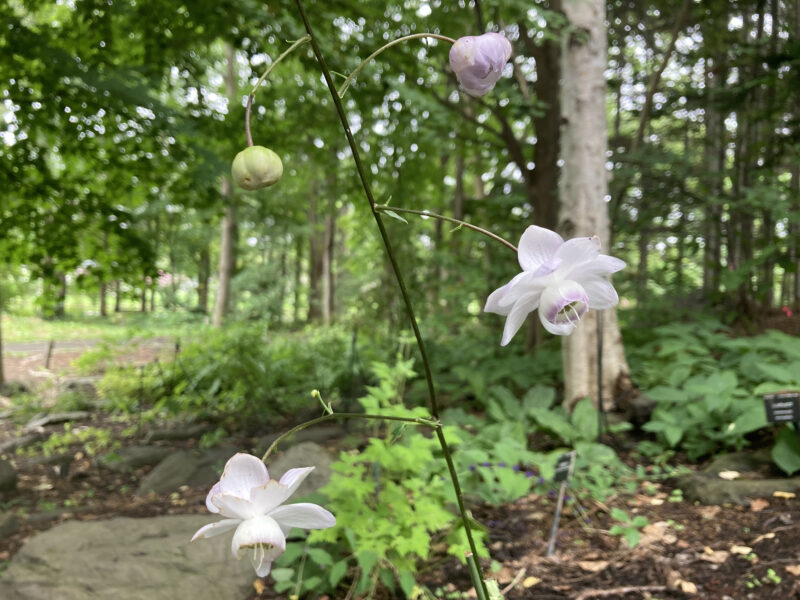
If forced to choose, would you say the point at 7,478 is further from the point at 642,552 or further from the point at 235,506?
the point at 235,506

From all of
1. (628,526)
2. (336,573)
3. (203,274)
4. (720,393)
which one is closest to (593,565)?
(628,526)

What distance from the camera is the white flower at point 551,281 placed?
2.16ft

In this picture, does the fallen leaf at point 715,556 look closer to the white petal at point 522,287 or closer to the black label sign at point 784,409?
the black label sign at point 784,409

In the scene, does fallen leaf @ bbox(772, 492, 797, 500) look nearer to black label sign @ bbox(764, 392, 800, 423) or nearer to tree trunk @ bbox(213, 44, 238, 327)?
black label sign @ bbox(764, 392, 800, 423)

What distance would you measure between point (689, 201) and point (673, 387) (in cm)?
250

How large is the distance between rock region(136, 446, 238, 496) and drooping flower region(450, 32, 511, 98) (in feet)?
11.5

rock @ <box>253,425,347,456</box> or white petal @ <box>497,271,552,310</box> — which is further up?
white petal @ <box>497,271,552,310</box>

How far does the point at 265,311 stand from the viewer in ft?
41.4

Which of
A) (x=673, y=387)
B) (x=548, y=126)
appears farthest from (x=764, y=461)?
(x=548, y=126)

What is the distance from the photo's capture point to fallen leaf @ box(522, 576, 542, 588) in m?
1.99

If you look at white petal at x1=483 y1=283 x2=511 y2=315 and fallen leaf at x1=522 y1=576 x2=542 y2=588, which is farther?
fallen leaf at x1=522 y1=576 x2=542 y2=588

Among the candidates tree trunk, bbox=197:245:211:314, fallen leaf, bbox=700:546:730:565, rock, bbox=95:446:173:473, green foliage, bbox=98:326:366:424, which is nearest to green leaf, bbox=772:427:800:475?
fallen leaf, bbox=700:546:730:565

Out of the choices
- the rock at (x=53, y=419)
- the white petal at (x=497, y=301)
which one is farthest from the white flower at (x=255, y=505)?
the rock at (x=53, y=419)

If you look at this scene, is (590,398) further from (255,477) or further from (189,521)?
(255,477)
